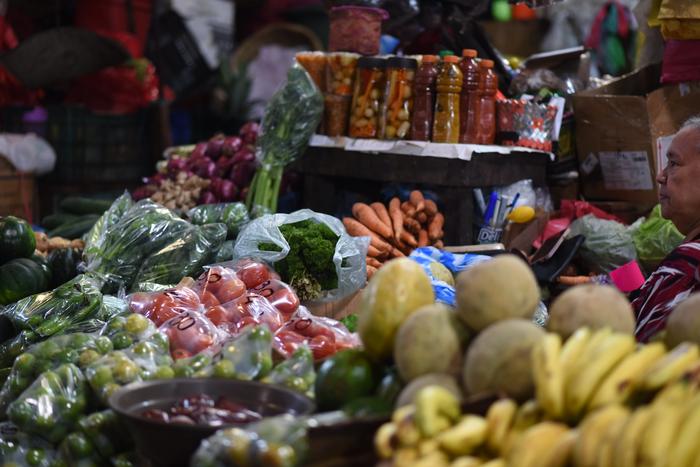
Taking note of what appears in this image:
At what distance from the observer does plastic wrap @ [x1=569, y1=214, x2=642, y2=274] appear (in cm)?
447

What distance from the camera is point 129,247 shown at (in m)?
3.78

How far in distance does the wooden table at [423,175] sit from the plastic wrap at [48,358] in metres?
2.24

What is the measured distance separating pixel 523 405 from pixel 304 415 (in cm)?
49

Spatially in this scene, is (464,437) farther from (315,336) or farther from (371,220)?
(371,220)

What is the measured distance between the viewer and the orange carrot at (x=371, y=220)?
419cm

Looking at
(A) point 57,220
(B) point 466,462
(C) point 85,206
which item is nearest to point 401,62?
(C) point 85,206

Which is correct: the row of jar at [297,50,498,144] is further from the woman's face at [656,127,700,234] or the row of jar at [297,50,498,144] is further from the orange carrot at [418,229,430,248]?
the woman's face at [656,127,700,234]

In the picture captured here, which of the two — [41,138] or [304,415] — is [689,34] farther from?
[41,138]

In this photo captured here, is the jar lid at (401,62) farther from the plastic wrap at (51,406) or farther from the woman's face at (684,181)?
the plastic wrap at (51,406)

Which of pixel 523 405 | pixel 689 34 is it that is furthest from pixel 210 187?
pixel 523 405

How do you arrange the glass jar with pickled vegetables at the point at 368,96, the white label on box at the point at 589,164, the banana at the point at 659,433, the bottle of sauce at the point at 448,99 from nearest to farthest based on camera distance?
the banana at the point at 659,433
the bottle of sauce at the point at 448,99
the glass jar with pickled vegetables at the point at 368,96
the white label on box at the point at 589,164

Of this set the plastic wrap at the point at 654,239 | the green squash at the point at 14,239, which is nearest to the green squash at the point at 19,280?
the green squash at the point at 14,239

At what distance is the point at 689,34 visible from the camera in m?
4.39

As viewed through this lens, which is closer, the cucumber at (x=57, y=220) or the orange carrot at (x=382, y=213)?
the orange carrot at (x=382, y=213)
